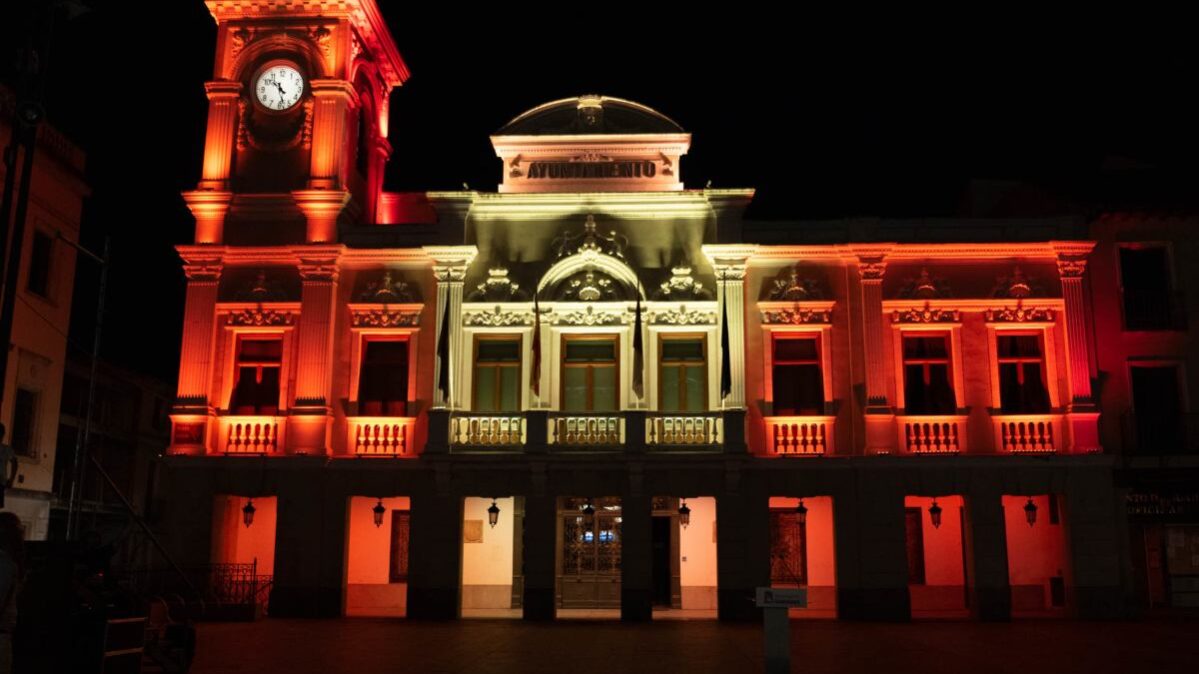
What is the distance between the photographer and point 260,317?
25609 millimetres

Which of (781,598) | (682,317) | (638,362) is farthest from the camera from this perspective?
(682,317)

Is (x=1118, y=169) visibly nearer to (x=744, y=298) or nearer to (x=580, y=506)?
(x=744, y=298)

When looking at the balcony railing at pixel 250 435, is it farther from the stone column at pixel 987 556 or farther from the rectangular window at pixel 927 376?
the stone column at pixel 987 556

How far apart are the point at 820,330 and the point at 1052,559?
8.34 metres

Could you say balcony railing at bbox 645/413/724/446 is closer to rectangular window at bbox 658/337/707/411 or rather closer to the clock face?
rectangular window at bbox 658/337/707/411

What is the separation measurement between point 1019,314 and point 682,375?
316 inches

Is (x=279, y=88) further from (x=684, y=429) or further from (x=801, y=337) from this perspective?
(x=801, y=337)

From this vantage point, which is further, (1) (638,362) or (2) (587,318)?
(2) (587,318)

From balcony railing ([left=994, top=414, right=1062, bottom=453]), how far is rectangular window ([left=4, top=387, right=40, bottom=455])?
2342cm

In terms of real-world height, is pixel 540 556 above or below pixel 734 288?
below

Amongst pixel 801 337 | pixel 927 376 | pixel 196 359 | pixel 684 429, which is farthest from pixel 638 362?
pixel 196 359

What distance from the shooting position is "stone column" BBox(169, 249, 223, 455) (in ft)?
81.5

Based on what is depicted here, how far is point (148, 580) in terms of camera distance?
24.7m

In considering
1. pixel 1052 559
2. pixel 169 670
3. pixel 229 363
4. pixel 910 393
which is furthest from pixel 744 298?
pixel 169 670
